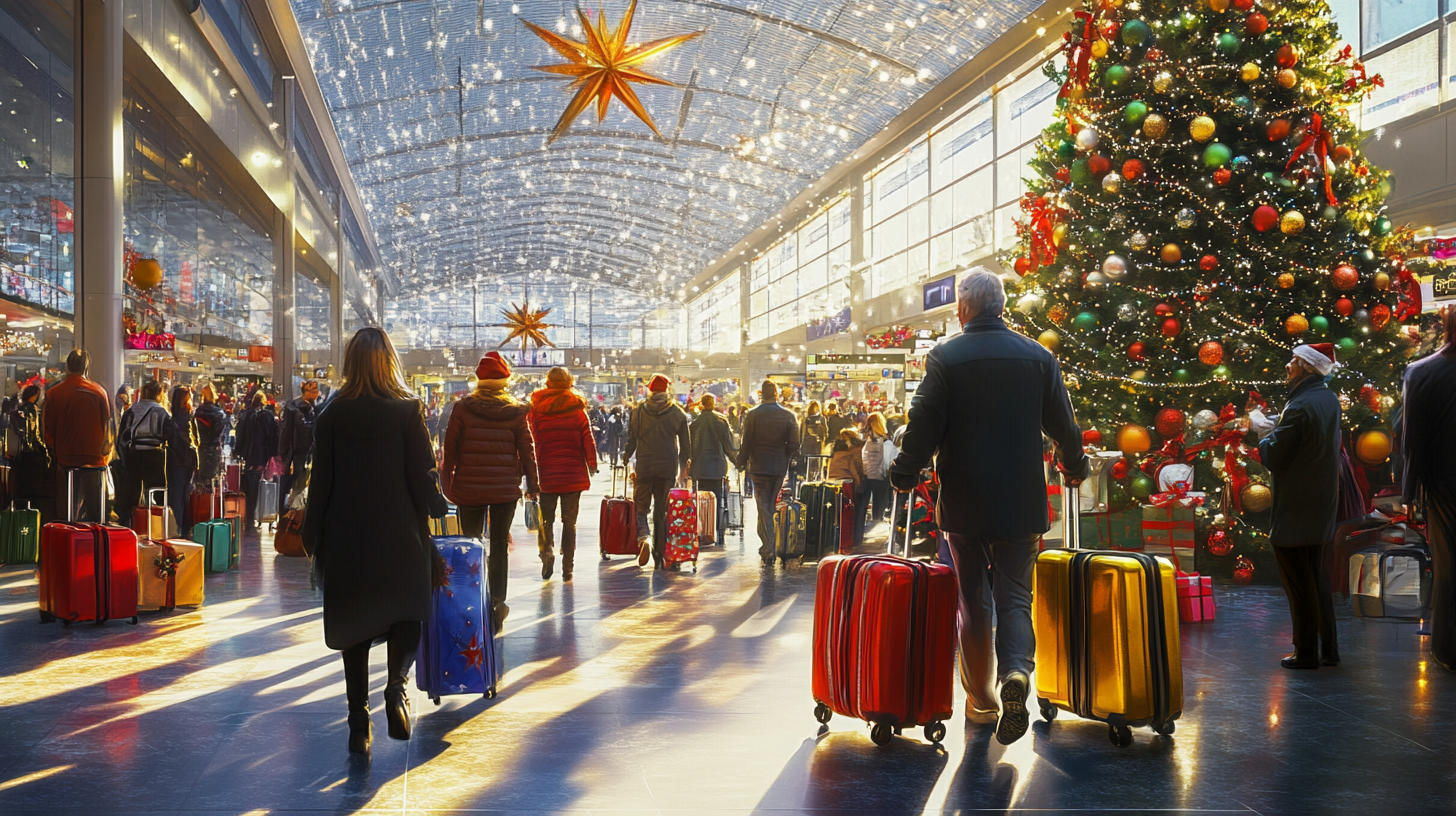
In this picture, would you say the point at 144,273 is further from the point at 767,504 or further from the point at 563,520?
the point at 767,504

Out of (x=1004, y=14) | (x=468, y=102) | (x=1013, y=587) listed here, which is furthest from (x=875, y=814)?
(x=468, y=102)

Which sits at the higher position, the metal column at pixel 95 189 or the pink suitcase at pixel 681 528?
the metal column at pixel 95 189

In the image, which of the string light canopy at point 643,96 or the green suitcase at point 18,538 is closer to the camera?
the green suitcase at point 18,538

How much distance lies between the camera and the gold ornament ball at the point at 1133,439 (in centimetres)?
822

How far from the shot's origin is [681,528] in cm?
971

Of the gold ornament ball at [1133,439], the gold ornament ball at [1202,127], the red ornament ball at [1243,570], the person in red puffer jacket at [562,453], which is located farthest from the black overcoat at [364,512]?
the red ornament ball at [1243,570]

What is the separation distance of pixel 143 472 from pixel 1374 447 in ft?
30.6

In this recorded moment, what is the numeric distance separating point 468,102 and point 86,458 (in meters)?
23.9

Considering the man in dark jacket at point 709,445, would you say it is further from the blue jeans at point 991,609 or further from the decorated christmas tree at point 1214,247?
the blue jeans at point 991,609

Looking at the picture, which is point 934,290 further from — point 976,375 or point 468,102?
point 976,375

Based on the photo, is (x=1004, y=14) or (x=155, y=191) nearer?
(x=155, y=191)

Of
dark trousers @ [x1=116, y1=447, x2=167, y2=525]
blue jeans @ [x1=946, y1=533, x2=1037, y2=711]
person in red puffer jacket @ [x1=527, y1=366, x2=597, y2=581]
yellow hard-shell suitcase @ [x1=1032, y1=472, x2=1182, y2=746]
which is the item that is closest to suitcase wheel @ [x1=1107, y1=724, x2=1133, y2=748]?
yellow hard-shell suitcase @ [x1=1032, y1=472, x2=1182, y2=746]

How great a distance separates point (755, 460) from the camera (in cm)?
1015

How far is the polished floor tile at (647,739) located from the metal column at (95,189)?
541 cm
